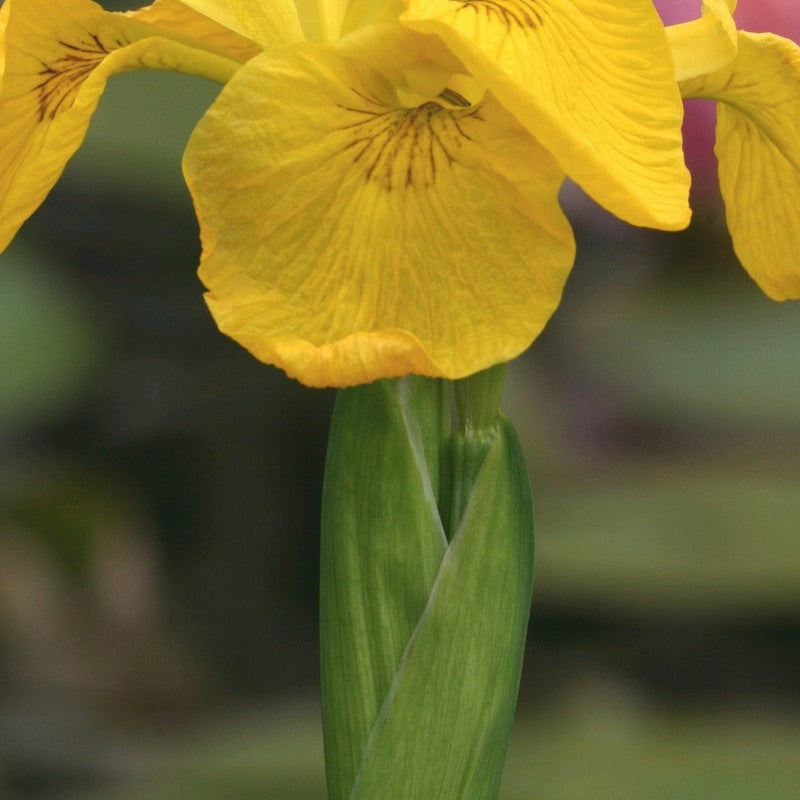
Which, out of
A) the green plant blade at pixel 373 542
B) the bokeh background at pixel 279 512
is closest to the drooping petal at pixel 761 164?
the green plant blade at pixel 373 542

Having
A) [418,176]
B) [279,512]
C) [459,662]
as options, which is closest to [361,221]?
[418,176]

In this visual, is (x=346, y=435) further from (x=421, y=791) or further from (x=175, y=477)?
(x=175, y=477)

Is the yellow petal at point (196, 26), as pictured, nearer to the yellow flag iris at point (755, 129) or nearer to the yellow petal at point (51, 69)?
the yellow petal at point (51, 69)

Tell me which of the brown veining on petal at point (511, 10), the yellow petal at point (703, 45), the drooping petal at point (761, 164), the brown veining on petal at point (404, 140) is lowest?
the drooping petal at point (761, 164)

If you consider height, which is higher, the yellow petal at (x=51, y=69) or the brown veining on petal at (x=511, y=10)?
the brown veining on petal at (x=511, y=10)

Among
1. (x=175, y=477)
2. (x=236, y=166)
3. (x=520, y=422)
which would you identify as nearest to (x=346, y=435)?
(x=236, y=166)

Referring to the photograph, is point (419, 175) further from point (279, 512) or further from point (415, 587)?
point (279, 512)

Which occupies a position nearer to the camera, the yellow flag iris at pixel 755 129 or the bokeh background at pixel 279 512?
the yellow flag iris at pixel 755 129
